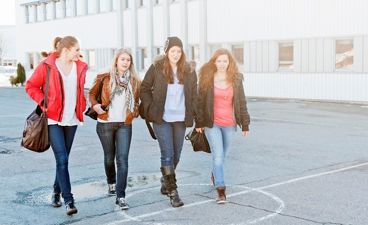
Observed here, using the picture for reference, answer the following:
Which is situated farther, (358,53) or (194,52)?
(194,52)

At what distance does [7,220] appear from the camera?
5.88m

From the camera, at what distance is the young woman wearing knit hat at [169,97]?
6.38m

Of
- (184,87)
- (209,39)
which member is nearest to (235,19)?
(209,39)

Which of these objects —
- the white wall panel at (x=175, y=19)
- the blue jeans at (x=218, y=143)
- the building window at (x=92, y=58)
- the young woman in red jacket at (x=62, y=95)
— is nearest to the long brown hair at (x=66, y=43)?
the young woman in red jacket at (x=62, y=95)

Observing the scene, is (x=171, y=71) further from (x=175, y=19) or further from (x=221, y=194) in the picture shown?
(x=175, y=19)

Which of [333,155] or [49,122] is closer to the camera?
[49,122]

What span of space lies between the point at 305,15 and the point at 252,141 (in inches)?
506

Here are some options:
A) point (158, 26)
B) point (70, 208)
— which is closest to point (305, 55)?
point (158, 26)

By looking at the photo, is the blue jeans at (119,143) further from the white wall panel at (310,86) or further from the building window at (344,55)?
the building window at (344,55)

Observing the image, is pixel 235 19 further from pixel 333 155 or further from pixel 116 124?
pixel 116 124

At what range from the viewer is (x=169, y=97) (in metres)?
6.41

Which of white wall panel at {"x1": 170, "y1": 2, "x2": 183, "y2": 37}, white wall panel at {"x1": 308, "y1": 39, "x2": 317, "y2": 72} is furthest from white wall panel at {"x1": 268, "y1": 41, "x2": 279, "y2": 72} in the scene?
white wall panel at {"x1": 170, "y1": 2, "x2": 183, "y2": 37}

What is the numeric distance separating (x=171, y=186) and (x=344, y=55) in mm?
17502

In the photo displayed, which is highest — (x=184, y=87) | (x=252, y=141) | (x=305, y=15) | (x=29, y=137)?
(x=305, y=15)
